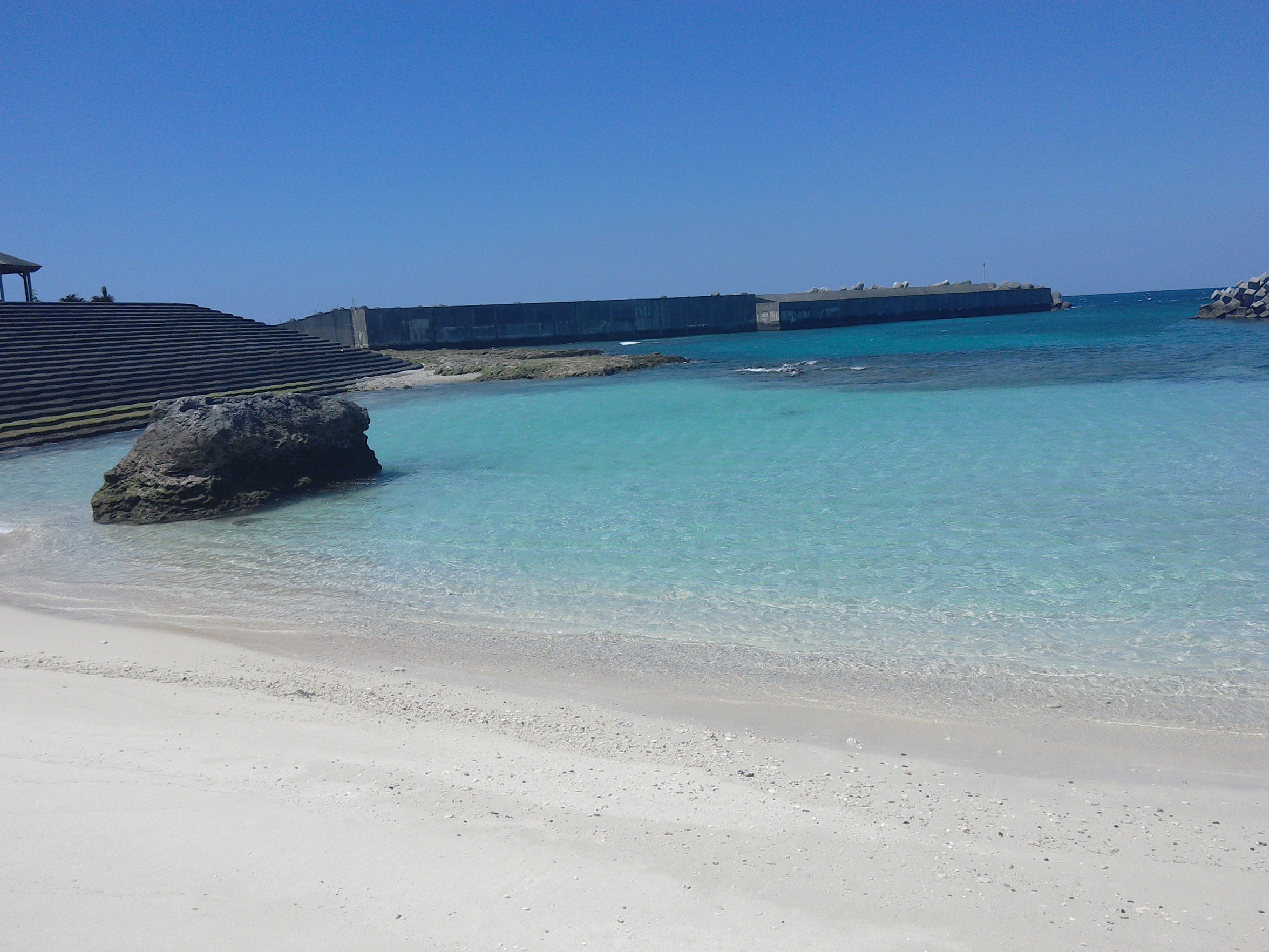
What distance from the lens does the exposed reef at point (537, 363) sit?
93.8 ft

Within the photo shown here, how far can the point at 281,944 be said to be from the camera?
8.12 ft

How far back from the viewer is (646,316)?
187ft

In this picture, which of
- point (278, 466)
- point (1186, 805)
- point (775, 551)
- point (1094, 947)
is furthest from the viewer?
point (278, 466)

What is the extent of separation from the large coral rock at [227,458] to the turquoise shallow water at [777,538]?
1.79ft

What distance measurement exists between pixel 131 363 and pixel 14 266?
259 inches

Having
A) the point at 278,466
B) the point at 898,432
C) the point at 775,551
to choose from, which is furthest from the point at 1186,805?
the point at 898,432

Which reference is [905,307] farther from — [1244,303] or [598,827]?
[598,827]

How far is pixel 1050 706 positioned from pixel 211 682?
4.36 metres

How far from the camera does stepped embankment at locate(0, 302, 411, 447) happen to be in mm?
18734

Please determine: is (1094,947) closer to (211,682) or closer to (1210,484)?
(211,682)

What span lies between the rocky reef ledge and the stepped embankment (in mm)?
44503

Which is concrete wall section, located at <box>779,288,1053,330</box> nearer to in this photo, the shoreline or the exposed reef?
the exposed reef

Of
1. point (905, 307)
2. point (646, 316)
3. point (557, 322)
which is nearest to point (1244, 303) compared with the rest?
point (905, 307)

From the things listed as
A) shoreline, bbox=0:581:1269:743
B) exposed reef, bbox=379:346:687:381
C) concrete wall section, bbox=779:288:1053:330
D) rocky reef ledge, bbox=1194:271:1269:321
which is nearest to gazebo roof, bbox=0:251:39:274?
exposed reef, bbox=379:346:687:381
